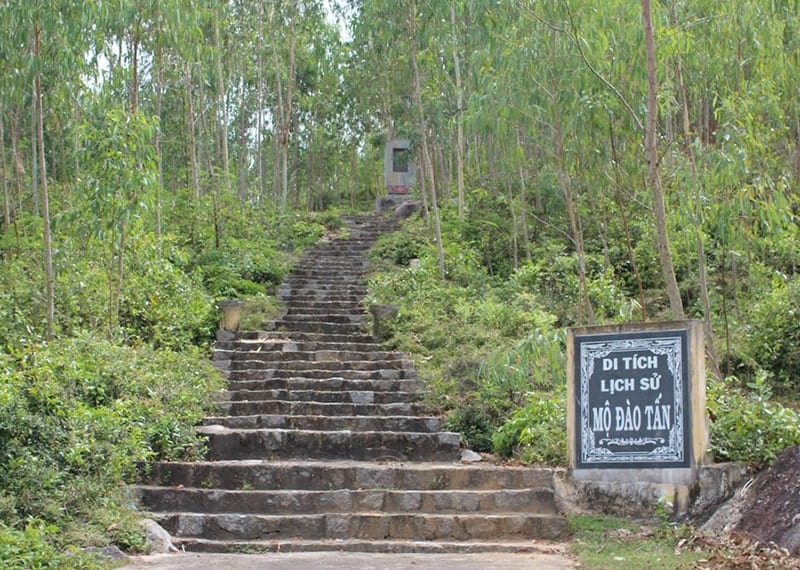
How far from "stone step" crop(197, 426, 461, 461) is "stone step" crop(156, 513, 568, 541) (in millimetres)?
1488

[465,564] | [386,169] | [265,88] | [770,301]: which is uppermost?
[265,88]

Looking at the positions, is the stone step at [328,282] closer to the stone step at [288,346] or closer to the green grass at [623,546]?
the stone step at [288,346]

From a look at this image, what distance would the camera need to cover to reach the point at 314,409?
30.5 ft

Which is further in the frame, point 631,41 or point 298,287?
point 298,287

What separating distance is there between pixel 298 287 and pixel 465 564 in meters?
9.72

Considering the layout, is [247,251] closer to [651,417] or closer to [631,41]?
[631,41]

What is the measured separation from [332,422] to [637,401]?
312 cm

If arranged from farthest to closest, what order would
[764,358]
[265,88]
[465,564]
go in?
1. [265,88]
2. [764,358]
3. [465,564]

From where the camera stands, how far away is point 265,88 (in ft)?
93.4

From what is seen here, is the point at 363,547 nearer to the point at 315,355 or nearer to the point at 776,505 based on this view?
the point at 776,505

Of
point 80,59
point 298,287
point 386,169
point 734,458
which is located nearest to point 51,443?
point 734,458

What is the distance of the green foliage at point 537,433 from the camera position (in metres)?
7.70

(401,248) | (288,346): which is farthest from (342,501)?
(401,248)

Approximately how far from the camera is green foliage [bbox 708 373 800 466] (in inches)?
255
